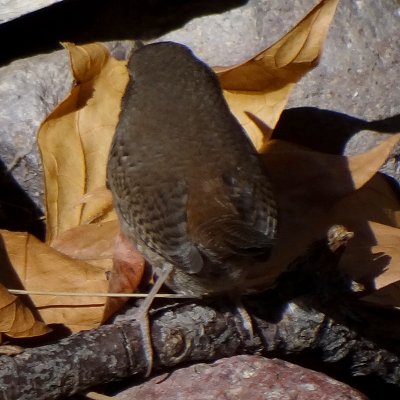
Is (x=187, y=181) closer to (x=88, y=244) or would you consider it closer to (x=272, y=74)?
(x=88, y=244)

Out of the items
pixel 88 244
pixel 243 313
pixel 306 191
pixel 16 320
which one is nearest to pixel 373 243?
pixel 306 191

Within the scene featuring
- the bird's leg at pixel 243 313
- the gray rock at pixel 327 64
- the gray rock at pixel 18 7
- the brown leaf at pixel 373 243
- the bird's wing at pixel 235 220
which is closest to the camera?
the bird's wing at pixel 235 220

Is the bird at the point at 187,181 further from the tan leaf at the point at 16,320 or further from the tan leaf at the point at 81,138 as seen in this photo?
the tan leaf at the point at 16,320

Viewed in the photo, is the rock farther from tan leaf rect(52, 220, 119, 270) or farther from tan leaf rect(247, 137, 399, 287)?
tan leaf rect(52, 220, 119, 270)

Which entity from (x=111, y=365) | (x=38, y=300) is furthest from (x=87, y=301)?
(x=111, y=365)

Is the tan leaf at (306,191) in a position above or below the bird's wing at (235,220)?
below

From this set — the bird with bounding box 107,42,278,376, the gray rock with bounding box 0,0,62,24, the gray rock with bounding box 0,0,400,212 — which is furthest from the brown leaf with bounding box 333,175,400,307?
the gray rock with bounding box 0,0,62,24

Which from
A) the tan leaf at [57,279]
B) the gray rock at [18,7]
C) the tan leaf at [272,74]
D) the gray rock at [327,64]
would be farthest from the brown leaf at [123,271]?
the gray rock at [18,7]
